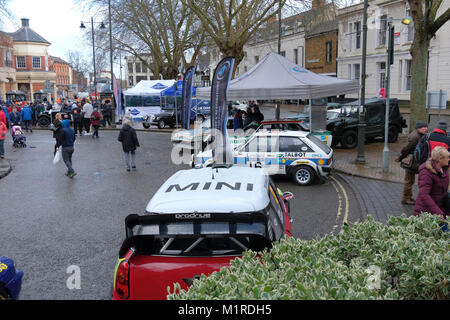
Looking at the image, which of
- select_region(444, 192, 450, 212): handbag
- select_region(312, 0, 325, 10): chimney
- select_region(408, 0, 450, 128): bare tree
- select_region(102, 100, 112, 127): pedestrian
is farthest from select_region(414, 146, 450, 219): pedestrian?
select_region(102, 100, 112, 127): pedestrian

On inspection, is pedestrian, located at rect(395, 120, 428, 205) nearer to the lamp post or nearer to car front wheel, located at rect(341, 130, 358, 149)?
the lamp post

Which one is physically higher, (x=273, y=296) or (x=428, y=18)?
(x=428, y=18)

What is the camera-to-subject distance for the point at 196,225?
4.08m

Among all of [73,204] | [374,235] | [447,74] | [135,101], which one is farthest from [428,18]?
[135,101]

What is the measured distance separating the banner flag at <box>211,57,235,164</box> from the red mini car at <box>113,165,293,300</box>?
24.4 feet

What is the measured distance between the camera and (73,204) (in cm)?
1038

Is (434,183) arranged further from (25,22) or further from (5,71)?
(25,22)

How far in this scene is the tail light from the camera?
395 cm

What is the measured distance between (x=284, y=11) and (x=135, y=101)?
1474 cm

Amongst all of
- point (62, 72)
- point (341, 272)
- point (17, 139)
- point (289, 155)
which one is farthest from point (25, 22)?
point (341, 272)

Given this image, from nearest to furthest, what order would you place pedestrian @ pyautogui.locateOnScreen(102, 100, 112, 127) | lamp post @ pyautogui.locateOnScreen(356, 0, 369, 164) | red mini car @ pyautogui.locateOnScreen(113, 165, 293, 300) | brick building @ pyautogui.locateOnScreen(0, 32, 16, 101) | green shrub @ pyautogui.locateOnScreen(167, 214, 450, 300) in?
green shrub @ pyautogui.locateOnScreen(167, 214, 450, 300) → red mini car @ pyautogui.locateOnScreen(113, 165, 293, 300) → lamp post @ pyautogui.locateOnScreen(356, 0, 369, 164) → pedestrian @ pyautogui.locateOnScreen(102, 100, 112, 127) → brick building @ pyautogui.locateOnScreen(0, 32, 16, 101)

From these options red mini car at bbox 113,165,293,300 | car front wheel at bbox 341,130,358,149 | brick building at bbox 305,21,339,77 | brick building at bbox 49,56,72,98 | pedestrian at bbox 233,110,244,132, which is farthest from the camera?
brick building at bbox 49,56,72,98

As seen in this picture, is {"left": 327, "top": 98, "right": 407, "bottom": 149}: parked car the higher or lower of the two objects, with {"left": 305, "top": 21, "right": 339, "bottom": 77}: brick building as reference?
lower

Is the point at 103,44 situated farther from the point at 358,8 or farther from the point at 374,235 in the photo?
the point at 374,235
